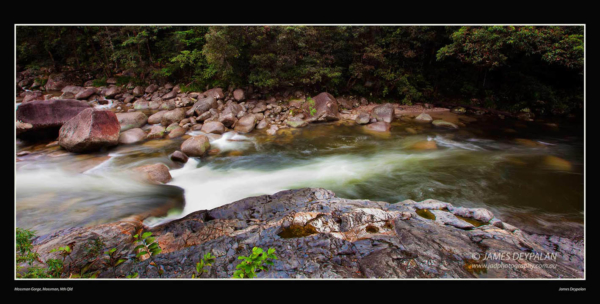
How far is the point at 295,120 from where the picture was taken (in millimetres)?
12016

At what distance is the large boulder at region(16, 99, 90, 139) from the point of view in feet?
28.3

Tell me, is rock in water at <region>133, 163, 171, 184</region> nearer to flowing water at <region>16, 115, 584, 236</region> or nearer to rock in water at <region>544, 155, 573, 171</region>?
flowing water at <region>16, 115, 584, 236</region>

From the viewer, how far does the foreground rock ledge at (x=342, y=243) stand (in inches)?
109

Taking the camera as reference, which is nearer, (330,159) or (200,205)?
(200,205)

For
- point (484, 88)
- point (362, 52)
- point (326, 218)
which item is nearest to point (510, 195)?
point (326, 218)

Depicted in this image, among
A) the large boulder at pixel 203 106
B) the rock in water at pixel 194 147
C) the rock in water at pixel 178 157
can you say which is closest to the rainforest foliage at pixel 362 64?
the large boulder at pixel 203 106

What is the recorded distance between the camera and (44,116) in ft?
29.0

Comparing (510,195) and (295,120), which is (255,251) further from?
(295,120)

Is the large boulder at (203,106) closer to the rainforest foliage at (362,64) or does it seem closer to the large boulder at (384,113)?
the rainforest foliage at (362,64)

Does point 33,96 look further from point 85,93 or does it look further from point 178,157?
point 178,157

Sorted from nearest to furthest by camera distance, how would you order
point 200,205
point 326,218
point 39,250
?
point 39,250
point 326,218
point 200,205

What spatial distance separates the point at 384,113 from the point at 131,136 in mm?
11081

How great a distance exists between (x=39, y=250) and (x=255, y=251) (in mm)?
3086

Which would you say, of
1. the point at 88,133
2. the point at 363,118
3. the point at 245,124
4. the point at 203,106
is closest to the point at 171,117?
the point at 203,106
